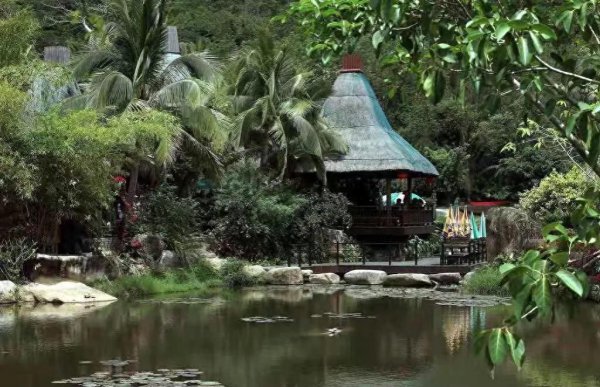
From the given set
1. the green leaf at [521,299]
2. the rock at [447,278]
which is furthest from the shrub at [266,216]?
the green leaf at [521,299]

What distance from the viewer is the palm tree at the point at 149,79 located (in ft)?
61.3

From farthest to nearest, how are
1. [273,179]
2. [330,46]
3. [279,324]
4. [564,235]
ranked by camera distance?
[273,179], [279,324], [330,46], [564,235]

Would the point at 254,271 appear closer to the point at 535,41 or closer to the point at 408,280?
the point at 408,280

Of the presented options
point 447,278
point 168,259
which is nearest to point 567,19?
point 168,259

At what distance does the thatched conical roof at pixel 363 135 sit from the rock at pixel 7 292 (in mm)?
11196

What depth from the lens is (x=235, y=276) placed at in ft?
61.7

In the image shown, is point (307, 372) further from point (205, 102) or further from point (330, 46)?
point (205, 102)

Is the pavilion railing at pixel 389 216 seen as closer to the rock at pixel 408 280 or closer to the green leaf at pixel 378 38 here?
the rock at pixel 408 280

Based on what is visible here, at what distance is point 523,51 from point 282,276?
55.9 feet

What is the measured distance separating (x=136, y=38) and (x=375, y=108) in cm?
901

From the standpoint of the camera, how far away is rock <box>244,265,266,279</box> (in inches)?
750

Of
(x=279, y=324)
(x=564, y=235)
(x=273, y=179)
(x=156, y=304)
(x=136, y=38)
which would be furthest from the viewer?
(x=273, y=179)

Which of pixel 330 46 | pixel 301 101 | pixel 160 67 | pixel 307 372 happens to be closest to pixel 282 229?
pixel 301 101

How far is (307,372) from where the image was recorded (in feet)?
29.9
